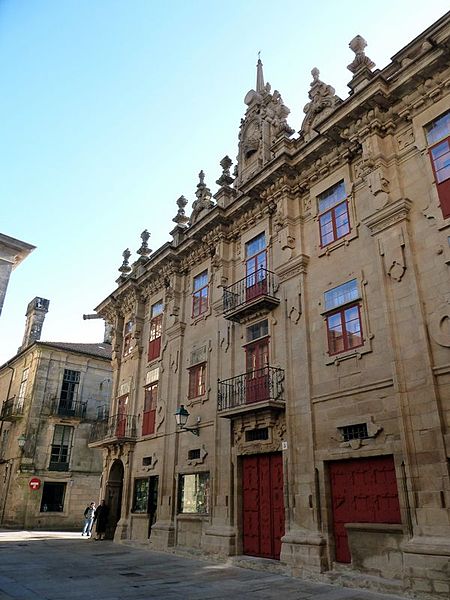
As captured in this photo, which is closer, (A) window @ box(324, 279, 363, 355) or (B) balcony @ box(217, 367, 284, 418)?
(A) window @ box(324, 279, 363, 355)

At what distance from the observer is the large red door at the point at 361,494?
1058 cm

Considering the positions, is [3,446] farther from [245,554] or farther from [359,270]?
[359,270]

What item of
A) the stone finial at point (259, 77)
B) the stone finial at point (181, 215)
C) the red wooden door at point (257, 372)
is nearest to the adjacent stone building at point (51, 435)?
the stone finial at point (181, 215)

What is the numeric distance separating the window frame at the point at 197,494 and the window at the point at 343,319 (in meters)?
6.72

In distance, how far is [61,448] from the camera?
29.2 meters

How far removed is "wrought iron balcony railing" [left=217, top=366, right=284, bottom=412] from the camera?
14.1m

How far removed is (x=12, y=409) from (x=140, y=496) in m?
16.0

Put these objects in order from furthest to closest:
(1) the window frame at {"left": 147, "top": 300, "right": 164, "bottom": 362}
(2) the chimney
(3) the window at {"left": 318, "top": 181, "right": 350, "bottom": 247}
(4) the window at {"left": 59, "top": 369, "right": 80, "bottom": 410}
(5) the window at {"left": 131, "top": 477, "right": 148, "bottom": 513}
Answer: (2) the chimney
(4) the window at {"left": 59, "top": 369, "right": 80, "bottom": 410}
(1) the window frame at {"left": 147, "top": 300, "right": 164, "bottom": 362}
(5) the window at {"left": 131, "top": 477, "right": 148, "bottom": 513}
(3) the window at {"left": 318, "top": 181, "right": 350, "bottom": 247}

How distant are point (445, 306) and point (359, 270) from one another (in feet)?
9.43

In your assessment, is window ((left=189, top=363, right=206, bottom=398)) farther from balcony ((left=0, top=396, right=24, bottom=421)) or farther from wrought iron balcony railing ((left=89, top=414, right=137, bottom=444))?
balcony ((left=0, top=396, right=24, bottom=421))

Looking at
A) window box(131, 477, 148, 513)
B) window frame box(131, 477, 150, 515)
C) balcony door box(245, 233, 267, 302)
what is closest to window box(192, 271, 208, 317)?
balcony door box(245, 233, 267, 302)

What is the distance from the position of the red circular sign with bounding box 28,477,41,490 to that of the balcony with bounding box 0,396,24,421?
4153 mm

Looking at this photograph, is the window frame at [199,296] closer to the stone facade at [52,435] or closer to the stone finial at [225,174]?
the stone finial at [225,174]

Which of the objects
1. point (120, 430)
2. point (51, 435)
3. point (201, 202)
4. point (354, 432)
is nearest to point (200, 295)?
point (201, 202)
